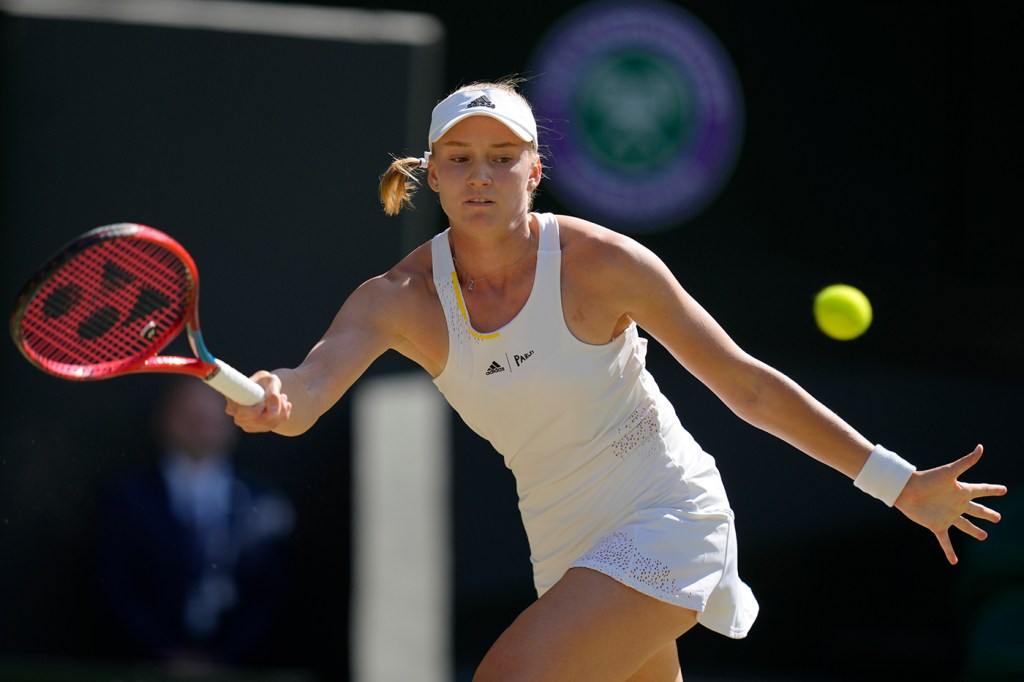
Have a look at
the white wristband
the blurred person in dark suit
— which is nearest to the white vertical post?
the blurred person in dark suit

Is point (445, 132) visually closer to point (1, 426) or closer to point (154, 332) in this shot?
point (154, 332)

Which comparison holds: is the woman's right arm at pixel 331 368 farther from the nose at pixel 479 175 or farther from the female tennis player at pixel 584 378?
the nose at pixel 479 175

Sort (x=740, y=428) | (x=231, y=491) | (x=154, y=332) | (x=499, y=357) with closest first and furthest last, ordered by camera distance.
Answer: (x=154, y=332) → (x=499, y=357) → (x=231, y=491) → (x=740, y=428)

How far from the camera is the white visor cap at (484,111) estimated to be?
2.84 m

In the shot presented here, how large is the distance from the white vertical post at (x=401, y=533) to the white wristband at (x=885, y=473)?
2.36 metres

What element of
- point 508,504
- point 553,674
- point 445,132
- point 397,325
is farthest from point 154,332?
point 508,504

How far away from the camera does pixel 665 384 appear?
516 cm

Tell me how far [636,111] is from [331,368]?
2.73m

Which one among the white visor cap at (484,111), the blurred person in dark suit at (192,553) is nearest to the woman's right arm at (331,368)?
the white visor cap at (484,111)

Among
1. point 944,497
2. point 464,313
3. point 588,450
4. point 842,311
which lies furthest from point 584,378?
point 842,311

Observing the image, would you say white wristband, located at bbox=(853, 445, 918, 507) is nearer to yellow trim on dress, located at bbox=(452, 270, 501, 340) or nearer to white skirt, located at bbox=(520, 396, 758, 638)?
white skirt, located at bbox=(520, 396, 758, 638)

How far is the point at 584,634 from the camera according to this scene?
8.82 feet

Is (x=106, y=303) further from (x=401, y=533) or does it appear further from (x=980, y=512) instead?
(x=401, y=533)

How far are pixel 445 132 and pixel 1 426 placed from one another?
266 cm
